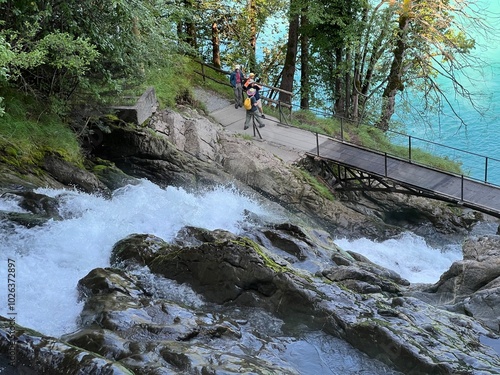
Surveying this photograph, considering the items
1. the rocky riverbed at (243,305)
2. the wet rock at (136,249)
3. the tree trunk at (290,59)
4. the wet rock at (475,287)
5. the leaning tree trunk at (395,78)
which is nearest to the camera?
the rocky riverbed at (243,305)

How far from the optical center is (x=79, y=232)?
10.9m

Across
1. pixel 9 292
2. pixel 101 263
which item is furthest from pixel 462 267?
pixel 9 292

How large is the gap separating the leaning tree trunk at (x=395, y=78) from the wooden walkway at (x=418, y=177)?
190 inches

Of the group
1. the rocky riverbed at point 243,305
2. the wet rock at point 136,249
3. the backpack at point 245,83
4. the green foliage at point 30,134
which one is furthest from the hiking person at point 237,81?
the wet rock at point 136,249

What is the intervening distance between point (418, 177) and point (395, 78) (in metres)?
7.51

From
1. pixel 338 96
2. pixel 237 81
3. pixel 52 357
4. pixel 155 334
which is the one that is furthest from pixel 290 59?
pixel 52 357

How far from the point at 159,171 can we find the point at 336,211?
5.18 m

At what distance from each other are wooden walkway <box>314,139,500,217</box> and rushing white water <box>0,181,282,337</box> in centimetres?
419

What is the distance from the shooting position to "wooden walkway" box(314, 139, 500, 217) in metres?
16.1

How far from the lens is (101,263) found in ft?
33.7

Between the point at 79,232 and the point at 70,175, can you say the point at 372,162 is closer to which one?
the point at 70,175

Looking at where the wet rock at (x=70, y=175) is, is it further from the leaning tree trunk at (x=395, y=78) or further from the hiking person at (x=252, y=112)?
the leaning tree trunk at (x=395, y=78)

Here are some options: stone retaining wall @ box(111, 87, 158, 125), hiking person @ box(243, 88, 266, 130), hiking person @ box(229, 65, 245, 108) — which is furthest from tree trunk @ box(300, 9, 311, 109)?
stone retaining wall @ box(111, 87, 158, 125)

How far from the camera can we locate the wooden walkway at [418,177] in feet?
52.9
